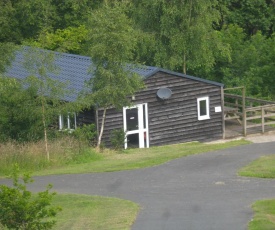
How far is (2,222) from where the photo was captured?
44.6 feet

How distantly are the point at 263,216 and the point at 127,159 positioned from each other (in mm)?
9976

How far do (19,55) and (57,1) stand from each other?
9.80 metres

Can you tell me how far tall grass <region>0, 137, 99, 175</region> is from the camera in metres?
24.9

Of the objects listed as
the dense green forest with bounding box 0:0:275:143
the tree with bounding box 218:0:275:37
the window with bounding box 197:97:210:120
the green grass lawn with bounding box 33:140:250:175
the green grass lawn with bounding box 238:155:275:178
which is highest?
the tree with bounding box 218:0:275:37

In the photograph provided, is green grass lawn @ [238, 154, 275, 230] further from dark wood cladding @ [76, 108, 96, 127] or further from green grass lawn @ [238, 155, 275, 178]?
dark wood cladding @ [76, 108, 96, 127]

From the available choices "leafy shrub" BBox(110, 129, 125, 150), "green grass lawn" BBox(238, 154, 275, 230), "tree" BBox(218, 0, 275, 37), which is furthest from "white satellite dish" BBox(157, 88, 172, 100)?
"tree" BBox(218, 0, 275, 37)

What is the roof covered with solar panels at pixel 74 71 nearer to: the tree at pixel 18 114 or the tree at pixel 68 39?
the tree at pixel 18 114

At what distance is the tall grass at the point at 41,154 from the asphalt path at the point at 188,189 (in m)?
1.34

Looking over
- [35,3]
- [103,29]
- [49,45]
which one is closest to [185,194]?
[103,29]

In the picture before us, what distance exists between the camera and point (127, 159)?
2642 cm

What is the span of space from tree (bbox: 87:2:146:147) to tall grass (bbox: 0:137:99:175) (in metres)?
2.16

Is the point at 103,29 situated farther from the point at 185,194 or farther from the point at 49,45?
the point at 49,45

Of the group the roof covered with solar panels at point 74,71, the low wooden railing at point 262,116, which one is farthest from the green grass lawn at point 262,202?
the low wooden railing at point 262,116

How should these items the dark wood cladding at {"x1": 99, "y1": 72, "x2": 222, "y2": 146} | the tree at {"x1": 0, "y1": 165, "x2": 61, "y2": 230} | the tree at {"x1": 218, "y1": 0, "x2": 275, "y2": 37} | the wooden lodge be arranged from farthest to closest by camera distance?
the tree at {"x1": 218, "y1": 0, "x2": 275, "y2": 37} → the dark wood cladding at {"x1": 99, "y1": 72, "x2": 222, "y2": 146} → the wooden lodge → the tree at {"x1": 0, "y1": 165, "x2": 61, "y2": 230}
